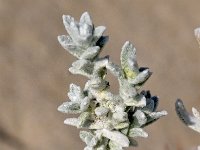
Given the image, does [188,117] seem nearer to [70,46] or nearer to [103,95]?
[103,95]

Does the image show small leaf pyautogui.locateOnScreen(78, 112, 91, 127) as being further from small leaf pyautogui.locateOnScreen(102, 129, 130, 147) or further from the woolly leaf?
the woolly leaf

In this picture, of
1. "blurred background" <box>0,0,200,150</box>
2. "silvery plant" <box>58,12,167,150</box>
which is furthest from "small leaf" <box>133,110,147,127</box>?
"blurred background" <box>0,0,200,150</box>

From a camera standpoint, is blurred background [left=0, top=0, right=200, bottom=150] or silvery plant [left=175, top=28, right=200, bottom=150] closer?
silvery plant [left=175, top=28, right=200, bottom=150]

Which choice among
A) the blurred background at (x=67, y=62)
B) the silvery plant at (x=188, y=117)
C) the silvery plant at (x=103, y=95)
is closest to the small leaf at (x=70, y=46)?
the silvery plant at (x=103, y=95)

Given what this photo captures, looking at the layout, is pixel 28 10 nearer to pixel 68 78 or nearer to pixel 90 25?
pixel 68 78

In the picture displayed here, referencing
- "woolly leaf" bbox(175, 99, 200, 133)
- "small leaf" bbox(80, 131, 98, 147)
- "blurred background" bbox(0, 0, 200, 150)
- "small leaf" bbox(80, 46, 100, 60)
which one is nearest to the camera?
"small leaf" bbox(80, 46, 100, 60)

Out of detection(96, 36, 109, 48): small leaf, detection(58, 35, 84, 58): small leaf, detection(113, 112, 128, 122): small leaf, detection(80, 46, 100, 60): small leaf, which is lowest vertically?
detection(113, 112, 128, 122): small leaf

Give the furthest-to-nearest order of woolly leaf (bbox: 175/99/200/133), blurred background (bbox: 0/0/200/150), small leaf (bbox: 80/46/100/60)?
blurred background (bbox: 0/0/200/150), woolly leaf (bbox: 175/99/200/133), small leaf (bbox: 80/46/100/60)

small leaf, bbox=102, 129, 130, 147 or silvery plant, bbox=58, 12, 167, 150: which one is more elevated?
silvery plant, bbox=58, 12, 167, 150
